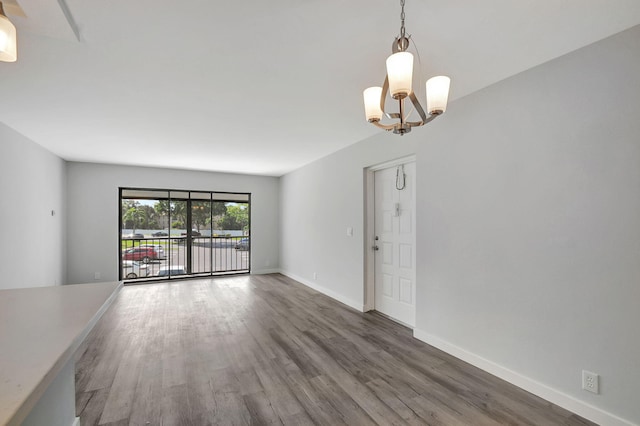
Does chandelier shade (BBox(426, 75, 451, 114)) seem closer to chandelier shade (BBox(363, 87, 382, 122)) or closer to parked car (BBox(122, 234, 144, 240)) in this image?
chandelier shade (BBox(363, 87, 382, 122))

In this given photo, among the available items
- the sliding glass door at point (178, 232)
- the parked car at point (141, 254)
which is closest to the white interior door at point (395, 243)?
the sliding glass door at point (178, 232)

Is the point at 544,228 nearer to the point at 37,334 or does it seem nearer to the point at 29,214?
the point at 37,334

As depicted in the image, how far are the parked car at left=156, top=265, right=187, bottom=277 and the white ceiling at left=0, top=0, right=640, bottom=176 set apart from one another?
3819mm

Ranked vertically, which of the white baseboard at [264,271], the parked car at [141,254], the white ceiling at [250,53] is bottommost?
the white baseboard at [264,271]

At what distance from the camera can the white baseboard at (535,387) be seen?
1.93m

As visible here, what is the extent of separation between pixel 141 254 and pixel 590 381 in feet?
24.1

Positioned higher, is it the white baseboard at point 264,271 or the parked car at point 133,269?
the parked car at point 133,269

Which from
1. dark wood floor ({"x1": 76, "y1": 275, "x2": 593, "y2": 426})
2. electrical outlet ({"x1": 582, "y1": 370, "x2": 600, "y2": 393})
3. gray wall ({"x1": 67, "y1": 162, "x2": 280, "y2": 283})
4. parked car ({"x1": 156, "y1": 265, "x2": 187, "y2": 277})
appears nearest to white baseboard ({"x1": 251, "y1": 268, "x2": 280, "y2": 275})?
parked car ({"x1": 156, "y1": 265, "x2": 187, "y2": 277})

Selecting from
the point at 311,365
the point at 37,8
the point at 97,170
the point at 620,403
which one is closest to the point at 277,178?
the point at 97,170

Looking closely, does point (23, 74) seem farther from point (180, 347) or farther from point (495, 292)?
point (495, 292)

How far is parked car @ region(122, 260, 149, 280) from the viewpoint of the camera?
640cm

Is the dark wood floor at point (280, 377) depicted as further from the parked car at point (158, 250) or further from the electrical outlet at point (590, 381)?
the parked car at point (158, 250)

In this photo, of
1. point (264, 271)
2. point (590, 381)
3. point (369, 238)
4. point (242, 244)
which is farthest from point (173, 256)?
point (590, 381)

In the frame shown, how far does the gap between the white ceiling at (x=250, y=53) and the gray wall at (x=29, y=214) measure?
61 centimetres
